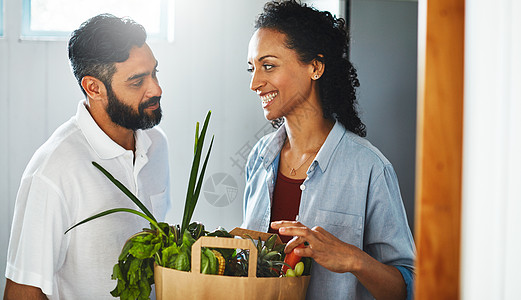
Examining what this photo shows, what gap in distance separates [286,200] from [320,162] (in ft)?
0.51

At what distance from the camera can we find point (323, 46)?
4.69ft

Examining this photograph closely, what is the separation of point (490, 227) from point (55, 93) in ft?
6.28

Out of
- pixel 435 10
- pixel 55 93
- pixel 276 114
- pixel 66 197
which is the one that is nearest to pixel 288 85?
pixel 276 114

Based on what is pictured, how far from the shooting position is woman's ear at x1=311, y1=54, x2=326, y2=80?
1.42 metres

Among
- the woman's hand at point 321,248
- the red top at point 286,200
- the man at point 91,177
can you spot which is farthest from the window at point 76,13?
the woman's hand at point 321,248

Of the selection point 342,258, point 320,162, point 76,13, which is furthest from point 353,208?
point 76,13

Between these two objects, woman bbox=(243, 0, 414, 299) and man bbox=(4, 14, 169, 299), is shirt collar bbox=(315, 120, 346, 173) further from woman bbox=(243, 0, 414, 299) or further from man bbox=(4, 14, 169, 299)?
man bbox=(4, 14, 169, 299)

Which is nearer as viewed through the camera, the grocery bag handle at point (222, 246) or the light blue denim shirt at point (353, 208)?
the grocery bag handle at point (222, 246)

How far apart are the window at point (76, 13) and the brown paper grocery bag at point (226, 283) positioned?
1394 mm

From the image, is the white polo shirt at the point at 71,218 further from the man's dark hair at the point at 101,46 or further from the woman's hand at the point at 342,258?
the woman's hand at the point at 342,258

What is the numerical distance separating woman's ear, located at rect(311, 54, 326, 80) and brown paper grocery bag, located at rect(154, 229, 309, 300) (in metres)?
0.67

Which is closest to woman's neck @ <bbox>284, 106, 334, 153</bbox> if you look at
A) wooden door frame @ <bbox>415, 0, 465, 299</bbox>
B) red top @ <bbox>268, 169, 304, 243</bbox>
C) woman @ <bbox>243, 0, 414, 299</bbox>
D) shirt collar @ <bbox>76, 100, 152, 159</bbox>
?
woman @ <bbox>243, 0, 414, 299</bbox>

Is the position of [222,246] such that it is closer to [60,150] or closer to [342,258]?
[342,258]

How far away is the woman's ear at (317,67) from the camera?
4.65 ft
